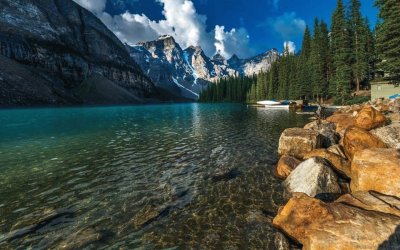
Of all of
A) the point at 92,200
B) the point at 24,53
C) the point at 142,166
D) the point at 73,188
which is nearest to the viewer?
the point at 92,200

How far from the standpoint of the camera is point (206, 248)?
8.31 metres

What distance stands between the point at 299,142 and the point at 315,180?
672 cm

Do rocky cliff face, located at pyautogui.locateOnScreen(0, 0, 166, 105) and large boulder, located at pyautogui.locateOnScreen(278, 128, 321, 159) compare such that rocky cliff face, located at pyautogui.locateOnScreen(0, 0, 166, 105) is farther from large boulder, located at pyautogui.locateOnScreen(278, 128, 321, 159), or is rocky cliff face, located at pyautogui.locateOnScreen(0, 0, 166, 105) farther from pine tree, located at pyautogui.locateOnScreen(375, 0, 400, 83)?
pine tree, located at pyautogui.locateOnScreen(375, 0, 400, 83)

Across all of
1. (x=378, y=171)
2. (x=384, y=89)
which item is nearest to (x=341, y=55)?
(x=384, y=89)

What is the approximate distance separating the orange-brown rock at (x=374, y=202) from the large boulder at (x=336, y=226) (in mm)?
587

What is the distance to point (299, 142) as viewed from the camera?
58.2 feet

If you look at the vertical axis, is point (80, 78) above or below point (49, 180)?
above

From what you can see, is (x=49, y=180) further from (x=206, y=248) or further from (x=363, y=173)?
(x=363, y=173)

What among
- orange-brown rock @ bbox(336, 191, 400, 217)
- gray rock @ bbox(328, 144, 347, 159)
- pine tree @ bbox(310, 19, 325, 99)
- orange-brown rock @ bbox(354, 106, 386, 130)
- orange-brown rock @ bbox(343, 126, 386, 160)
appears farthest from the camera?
pine tree @ bbox(310, 19, 325, 99)

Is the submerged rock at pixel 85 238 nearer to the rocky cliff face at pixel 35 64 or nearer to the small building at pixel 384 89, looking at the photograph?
the small building at pixel 384 89

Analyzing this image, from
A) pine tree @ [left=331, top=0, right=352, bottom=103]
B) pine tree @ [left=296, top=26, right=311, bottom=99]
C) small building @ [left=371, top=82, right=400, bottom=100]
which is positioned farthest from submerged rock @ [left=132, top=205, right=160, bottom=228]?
pine tree @ [left=296, top=26, right=311, bottom=99]

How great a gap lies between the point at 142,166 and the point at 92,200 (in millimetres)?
5549

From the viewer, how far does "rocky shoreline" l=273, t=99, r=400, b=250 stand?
22.6 feet

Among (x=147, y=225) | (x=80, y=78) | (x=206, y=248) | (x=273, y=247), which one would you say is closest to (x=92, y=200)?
(x=147, y=225)
